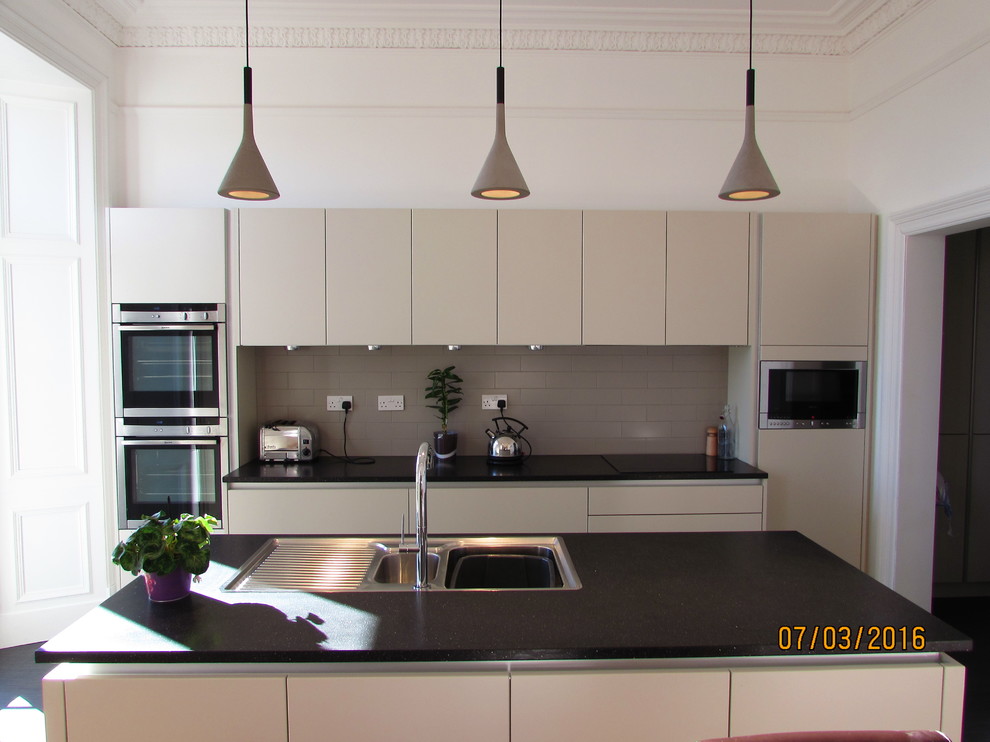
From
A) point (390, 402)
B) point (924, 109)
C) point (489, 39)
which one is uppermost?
point (489, 39)

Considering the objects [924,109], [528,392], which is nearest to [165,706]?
[528,392]

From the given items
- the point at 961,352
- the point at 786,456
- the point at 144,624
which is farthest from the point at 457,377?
the point at 961,352

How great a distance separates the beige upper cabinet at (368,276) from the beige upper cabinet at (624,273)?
94 cm

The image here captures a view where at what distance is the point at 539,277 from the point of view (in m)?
3.26

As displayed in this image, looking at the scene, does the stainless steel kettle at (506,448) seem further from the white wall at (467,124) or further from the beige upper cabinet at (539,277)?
the white wall at (467,124)

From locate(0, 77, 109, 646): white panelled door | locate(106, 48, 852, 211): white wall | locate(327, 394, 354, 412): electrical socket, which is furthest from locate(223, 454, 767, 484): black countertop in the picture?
locate(106, 48, 852, 211): white wall

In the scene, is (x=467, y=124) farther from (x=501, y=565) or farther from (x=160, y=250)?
(x=501, y=565)

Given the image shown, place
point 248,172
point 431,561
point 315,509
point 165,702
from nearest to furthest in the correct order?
point 165,702
point 248,172
point 431,561
point 315,509

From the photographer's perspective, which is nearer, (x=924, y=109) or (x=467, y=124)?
(x=924, y=109)

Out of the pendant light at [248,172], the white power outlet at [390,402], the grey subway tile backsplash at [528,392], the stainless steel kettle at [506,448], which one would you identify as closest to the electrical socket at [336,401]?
the grey subway tile backsplash at [528,392]

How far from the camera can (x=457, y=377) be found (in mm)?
3557

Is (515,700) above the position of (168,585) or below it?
below

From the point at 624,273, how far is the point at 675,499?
1183 mm
